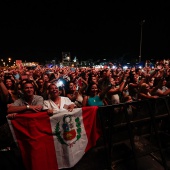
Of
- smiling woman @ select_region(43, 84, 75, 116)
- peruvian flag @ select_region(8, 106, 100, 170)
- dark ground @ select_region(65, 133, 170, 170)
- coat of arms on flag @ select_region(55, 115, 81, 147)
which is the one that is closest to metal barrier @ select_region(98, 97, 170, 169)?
dark ground @ select_region(65, 133, 170, 170)

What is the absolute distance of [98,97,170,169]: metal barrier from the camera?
11.3 ft

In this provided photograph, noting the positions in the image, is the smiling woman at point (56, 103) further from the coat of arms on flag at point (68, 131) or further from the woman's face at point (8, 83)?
the woman's face at point (8, 83)

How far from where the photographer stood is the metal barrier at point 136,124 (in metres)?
3.45

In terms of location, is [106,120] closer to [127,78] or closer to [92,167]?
[92,167]

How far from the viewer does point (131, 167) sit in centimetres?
369

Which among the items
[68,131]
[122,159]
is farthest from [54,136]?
[122,159]

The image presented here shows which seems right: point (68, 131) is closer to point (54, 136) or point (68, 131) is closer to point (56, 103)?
point (54, 136)

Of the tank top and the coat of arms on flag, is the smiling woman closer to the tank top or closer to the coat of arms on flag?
the coat of arms on flag

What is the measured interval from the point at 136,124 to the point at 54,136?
1.72m

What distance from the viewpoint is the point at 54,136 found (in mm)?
3400

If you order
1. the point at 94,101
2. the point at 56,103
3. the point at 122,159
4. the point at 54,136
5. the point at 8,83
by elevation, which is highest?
the point at 8,83

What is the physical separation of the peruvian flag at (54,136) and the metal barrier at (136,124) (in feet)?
0.92

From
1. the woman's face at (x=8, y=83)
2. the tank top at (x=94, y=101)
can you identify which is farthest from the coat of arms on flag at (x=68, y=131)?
the woman's face at (x=8, y=83)

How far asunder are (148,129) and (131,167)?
1460mm
